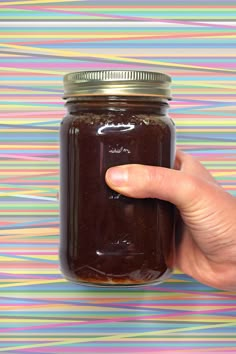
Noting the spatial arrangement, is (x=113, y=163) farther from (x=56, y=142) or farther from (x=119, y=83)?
(x=56, y=142)

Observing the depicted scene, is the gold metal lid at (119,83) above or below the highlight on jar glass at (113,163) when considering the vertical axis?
above

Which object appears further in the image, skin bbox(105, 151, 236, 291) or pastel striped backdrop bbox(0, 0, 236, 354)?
pastel striped backdrop bbox(0, 0, 236, 354)

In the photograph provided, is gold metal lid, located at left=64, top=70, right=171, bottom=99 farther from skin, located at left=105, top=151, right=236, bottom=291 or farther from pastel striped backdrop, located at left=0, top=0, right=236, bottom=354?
pastel striped backdrop, located at left=0, top=0, right=236, bottom=354

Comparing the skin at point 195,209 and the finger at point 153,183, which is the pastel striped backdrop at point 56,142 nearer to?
the skin at point 195,209

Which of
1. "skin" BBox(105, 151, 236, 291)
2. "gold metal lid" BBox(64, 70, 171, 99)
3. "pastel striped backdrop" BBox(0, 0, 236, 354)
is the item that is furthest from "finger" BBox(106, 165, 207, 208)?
"pastel striped backdrop" BBox(0, 0, 236, 354)

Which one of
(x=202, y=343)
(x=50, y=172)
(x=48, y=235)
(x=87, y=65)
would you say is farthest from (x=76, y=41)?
(x=202, y=343)

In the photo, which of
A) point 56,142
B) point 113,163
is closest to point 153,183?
point 113,163

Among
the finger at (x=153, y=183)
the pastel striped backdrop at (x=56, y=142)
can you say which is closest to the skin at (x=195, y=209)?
the finger at (x=153, y=183)
